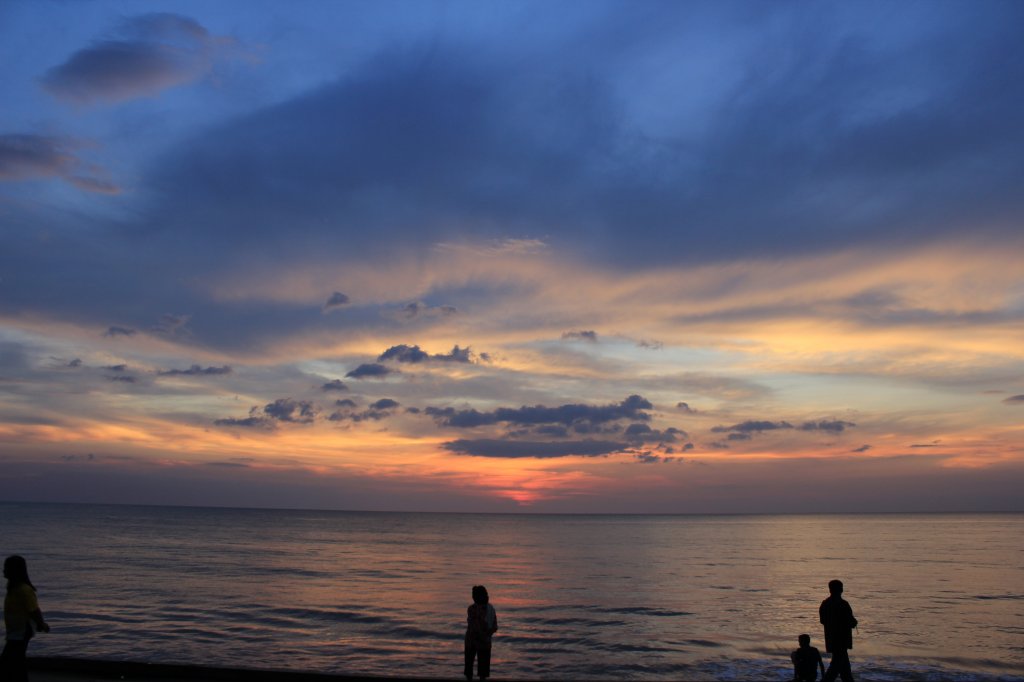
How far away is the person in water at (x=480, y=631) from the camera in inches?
541

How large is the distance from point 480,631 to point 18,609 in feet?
24.5

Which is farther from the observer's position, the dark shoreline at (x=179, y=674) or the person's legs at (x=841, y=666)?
the person's legs at (x=841, y=666)

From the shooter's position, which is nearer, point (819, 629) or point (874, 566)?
point (819, 629)

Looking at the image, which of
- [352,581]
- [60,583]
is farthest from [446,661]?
[60,583]

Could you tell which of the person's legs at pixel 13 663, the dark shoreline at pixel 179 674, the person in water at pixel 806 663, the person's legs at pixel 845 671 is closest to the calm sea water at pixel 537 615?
the person in water at pixel 806 663

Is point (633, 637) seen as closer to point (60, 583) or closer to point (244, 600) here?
point (244, 600)

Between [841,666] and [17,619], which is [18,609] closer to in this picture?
[17,619]

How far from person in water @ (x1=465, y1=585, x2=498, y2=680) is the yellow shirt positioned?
7.09 m

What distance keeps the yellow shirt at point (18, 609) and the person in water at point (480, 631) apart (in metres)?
7.09

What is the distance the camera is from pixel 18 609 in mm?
11172

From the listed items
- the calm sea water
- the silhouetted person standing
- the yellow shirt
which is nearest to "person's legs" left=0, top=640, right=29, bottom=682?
the yellow shirt

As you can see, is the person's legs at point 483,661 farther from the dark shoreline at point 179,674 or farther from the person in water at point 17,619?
the person in water at point 17,619

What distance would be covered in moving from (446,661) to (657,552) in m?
66.7

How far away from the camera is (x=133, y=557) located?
206 ft
